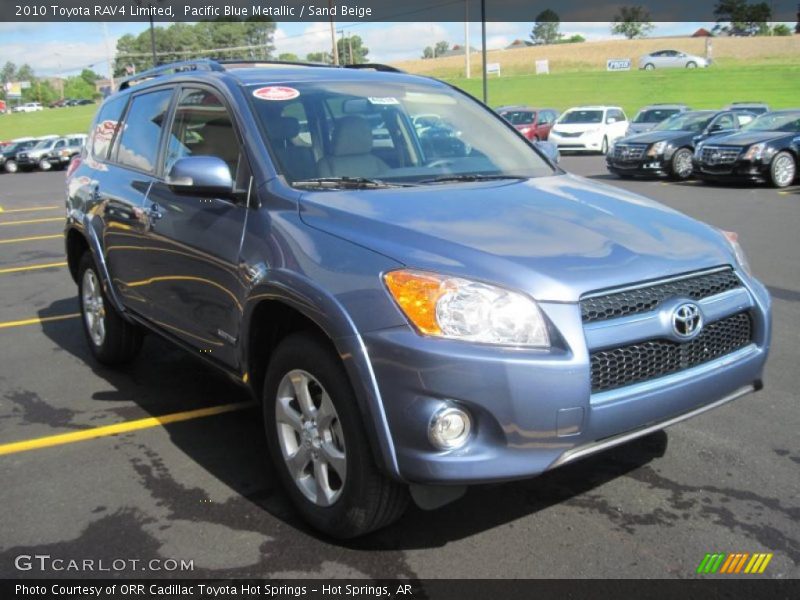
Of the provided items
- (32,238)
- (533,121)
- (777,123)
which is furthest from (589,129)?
(32,238)

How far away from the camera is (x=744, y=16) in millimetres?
103125

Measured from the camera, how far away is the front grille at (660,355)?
2.70m

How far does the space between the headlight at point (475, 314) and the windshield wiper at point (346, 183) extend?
965mm

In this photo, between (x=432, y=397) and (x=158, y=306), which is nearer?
(x=432, y=397)

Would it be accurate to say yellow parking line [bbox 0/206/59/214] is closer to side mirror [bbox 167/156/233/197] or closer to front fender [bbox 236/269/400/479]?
side mirror [bbox 167/156/233/197]

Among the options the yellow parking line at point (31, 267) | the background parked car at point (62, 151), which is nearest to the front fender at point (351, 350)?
the yellow parking line at point (31, 267)

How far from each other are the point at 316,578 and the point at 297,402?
696 mm

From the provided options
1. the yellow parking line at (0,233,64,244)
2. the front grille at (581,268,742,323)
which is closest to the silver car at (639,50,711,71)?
the yellow parking line at (0,233,64,244)

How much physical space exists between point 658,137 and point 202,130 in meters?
16.3

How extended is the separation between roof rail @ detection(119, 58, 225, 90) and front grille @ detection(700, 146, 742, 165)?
1348 cm

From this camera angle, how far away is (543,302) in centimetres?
261

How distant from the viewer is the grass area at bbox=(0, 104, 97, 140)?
6175cm

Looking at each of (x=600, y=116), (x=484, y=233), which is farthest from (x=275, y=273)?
(x=600, y=116)

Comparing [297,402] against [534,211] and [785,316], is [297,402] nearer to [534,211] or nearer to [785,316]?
[534,211]
